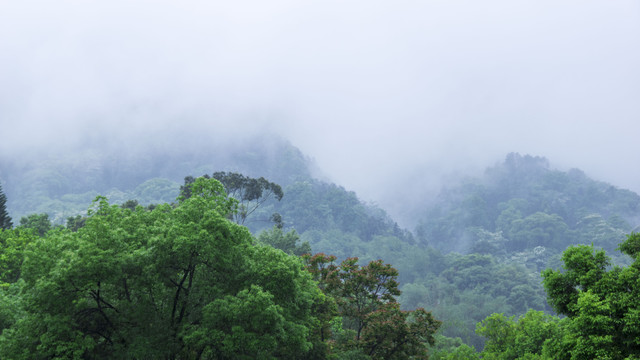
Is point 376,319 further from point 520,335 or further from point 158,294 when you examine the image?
point 158,294

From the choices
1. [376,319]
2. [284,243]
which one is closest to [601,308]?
[376,319]

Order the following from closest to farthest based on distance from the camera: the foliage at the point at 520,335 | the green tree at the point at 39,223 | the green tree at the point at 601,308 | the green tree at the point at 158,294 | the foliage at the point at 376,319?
the green tree at the point at 601,308 < the green tree at the point at 158,294 < the foliage at the point at 376,319 < the foliage at the point at 520,335 < the green tree at the point at 39,223

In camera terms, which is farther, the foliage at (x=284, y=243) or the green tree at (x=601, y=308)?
the foliage at (x=284, y=243)

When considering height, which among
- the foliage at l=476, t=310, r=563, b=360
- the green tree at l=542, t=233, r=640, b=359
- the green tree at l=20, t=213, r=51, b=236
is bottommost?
the green tree at l=542, t=233, r=640, b=359

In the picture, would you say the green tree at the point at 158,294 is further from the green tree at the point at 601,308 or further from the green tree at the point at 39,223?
the green tree at the point at 39,223

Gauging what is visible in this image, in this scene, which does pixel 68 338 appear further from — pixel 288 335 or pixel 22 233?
pixel 22 233

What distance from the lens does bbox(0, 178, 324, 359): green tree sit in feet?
51.6

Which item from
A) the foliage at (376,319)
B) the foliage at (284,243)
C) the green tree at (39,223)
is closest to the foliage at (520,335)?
the foliage at (376,319)

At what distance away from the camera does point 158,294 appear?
1784 centimetres

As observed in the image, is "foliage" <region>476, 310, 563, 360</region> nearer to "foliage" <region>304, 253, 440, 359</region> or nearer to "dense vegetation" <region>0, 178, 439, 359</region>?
"foliage" <region>304, 253, 440, 359</region>

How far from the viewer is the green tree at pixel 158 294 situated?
619 inches

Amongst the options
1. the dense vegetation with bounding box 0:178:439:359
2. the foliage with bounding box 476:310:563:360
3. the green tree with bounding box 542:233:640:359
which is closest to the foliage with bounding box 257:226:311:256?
the foliage with bounding box 476:310:563:360

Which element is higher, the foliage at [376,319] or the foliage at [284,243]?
the foliage at [284,243]

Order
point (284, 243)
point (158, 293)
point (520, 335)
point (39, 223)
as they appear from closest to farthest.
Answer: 1. point (158, 293)
2. point (520, 335)
3. point (39, 223)
4. point (284, 243)
